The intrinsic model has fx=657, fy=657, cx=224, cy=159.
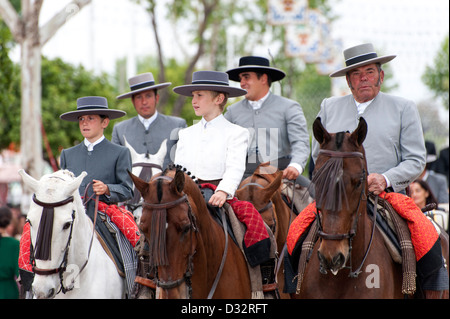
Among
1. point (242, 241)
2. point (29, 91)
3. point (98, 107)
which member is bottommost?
point (242, 241)

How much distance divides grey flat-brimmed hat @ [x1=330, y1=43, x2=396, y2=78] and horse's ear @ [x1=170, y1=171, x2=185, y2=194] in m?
2.24

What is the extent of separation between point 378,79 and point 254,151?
1.98 meters

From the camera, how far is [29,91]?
1531 centimetres

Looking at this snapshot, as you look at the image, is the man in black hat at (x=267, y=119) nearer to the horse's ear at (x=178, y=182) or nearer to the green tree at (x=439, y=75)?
the horse's ear at (x=178, y=182)

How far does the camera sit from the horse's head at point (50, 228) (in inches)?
212

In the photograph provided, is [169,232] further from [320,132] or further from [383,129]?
[383,129]

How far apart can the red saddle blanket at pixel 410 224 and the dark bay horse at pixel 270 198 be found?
0.92 metres

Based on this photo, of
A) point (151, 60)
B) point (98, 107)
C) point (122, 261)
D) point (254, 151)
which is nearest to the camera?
point (122, 261)

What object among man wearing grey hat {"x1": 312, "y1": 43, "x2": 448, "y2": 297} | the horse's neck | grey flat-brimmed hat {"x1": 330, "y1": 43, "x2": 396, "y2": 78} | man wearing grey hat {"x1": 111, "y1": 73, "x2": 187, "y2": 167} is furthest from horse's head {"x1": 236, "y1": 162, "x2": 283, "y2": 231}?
man wearing grey hat {"x1": 111, "y1": 73, "x2": 187, "y2": 167}

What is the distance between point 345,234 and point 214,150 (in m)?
1.66
